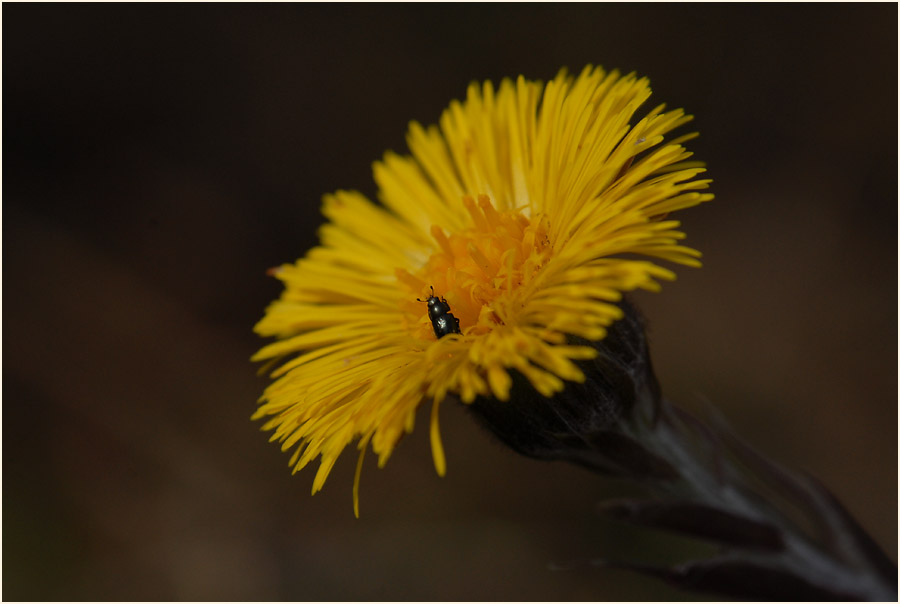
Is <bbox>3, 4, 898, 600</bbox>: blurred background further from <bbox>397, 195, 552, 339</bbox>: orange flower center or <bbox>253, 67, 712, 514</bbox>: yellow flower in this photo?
<bbox>397, 195, 552, 339</bbox>: orange flower center

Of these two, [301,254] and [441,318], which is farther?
[301,254]

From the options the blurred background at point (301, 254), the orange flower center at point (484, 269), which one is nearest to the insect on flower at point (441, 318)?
the orange flower center at point (484, 269)

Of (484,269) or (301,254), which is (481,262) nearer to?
(484,269)

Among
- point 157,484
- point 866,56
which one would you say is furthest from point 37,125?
point 866,56

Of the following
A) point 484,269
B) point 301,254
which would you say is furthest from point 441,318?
point 301,254

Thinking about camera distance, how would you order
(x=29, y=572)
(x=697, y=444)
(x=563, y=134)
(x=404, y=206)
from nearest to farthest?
(x=563, y=134) → (x=697, y=444) → (x=404, y=206) → (x=29, y=572)

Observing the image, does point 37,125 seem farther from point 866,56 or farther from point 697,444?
point 866,56
